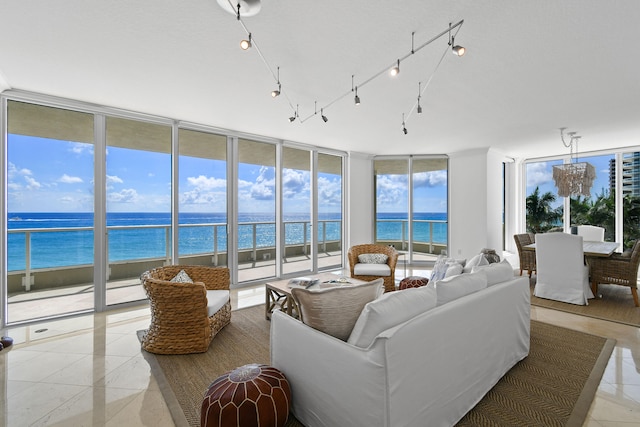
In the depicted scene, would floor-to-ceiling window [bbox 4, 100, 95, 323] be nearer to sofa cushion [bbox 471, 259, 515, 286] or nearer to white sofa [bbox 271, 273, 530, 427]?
white sofa [bbox 271, 273, 530, 427]

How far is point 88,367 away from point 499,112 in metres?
5.40

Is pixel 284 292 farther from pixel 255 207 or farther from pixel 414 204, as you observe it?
pixel 414 204

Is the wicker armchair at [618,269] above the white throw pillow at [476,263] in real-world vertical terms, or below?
below

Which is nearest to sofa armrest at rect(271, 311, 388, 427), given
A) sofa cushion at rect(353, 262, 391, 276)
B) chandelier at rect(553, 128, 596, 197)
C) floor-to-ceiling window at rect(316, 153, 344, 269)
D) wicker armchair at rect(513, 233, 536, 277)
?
sofa cushion at rect(353, 262, 391, 276)

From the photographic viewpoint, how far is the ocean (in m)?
3.84

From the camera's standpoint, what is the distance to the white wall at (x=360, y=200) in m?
6.64

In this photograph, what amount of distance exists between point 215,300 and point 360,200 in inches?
173

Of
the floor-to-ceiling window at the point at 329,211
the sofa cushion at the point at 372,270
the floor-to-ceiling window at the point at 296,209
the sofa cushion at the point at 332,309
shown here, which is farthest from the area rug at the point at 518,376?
the floor-to-ceiling window at the point at 329,211

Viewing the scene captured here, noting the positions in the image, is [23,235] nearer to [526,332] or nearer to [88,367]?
[88,367]

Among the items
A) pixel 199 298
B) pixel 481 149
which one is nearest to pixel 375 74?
pixel 199 298

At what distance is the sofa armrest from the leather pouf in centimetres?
14

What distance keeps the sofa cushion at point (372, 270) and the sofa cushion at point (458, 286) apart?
7.45 feet

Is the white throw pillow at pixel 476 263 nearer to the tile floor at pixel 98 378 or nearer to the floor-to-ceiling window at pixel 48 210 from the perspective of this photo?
the tile floor at pixel 98 378

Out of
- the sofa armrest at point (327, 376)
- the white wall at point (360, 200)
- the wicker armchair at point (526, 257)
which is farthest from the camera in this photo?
the white wall at point (360, 200)
